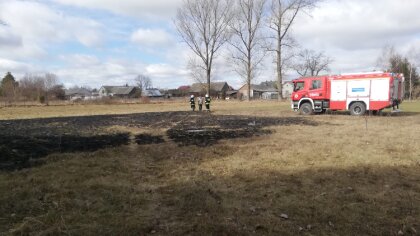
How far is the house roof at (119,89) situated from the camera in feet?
385

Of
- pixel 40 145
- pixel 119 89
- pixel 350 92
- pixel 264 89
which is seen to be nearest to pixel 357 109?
pixel 350 92

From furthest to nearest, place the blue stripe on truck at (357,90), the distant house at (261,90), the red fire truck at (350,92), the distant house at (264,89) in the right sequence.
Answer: the distant house at (261,90) < the distant house at (264,89) < the blue stripe on truck at (357,90) < the red fire truck at (350,92)

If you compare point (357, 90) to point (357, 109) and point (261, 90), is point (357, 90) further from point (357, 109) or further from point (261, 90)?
point (261, 90)

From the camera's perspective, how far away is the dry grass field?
191 inches

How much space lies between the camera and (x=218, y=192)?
21.1 ft

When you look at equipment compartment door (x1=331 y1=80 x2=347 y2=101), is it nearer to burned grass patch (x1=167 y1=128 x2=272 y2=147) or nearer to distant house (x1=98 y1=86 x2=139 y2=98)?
burned grass patch (x1=167 y1=128 x2=272 y2=147)

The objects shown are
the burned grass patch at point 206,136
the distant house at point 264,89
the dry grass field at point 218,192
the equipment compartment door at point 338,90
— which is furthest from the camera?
the distant house at point 264,89

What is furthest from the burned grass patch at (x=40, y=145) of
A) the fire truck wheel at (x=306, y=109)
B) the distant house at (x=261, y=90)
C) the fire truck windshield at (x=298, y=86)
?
the distant house at (x=261, y=90)

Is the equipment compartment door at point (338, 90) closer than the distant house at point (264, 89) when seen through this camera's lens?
Yes

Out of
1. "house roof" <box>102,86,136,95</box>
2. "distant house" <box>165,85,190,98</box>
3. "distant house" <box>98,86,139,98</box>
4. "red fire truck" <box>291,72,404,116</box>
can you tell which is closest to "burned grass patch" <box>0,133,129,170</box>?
"red fire truck" <box>291,72,404,116</box>

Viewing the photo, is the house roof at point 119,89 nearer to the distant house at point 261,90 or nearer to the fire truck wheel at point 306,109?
the distant house at point 261,90

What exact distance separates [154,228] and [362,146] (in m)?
8.10

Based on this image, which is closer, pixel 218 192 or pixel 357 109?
pixel 218 192

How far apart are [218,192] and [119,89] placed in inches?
4686
